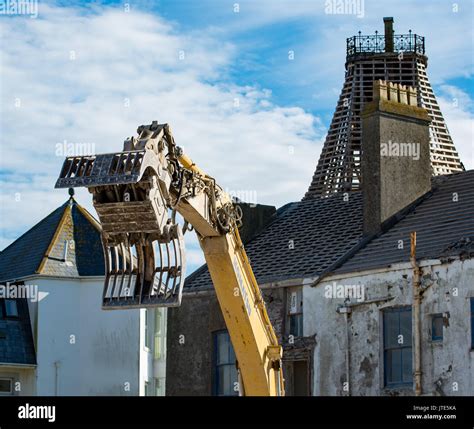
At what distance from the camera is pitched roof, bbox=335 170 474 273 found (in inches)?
1162

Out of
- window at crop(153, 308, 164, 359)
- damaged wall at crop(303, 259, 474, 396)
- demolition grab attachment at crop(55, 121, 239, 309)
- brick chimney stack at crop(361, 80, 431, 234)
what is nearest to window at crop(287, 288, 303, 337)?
damaged wall at crop(303, 259, 474, 396)

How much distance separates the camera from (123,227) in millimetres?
17938

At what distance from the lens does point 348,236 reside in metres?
33.8

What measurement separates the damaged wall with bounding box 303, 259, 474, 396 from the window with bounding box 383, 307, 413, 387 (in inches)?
5.5

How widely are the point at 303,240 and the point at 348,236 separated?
1765 millimetres

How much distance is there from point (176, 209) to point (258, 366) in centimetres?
377

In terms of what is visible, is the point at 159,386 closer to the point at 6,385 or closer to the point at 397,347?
the point at 6,385

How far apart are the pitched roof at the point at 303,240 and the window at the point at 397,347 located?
2.79 m

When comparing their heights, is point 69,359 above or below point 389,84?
below

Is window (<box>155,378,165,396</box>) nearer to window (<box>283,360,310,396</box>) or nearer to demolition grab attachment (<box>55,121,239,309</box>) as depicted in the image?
window (<box>283,360,310,396</box>)

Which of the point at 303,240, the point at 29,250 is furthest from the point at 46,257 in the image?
the point at 303,240
